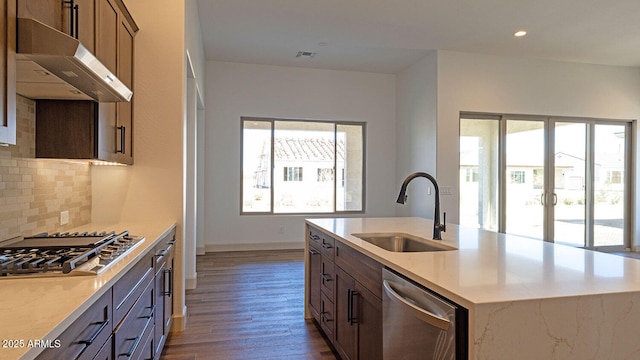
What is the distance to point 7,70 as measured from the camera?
4.42 feet

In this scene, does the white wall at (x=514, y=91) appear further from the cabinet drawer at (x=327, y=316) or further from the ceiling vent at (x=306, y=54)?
the cabinet drawer at (x=327, y=316)

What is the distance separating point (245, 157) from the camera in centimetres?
634

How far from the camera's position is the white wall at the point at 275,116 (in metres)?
6.09

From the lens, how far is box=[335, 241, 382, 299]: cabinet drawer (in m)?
1.77

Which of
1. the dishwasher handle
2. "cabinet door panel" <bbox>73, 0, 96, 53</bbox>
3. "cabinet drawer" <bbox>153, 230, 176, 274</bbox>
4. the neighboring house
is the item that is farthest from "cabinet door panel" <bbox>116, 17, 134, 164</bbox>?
the neighboring house

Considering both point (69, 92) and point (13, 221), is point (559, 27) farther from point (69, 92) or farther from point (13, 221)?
point (13, 221)

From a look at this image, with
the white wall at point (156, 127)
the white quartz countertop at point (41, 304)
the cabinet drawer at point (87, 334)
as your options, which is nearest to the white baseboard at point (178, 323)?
the white wall at point (156, 127)

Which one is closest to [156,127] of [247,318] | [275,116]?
[247,318]

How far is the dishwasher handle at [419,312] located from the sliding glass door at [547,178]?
15.0 feet

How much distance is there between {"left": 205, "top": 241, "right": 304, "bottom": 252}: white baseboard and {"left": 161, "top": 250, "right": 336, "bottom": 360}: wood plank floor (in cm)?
97

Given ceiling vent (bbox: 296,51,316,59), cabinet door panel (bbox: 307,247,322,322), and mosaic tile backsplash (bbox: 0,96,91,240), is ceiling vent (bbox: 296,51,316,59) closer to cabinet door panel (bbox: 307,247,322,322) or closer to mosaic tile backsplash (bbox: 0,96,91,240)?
cabinet door panel (bbox: 307,247,322,322)

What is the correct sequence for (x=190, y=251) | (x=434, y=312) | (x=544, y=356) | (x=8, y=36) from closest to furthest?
(x=544, y=356) < (x=434, y=312) < (x=8, y=36) < (x=190, y=251)

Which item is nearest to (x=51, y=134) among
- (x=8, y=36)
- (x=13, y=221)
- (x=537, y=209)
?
(x=13, y=221)

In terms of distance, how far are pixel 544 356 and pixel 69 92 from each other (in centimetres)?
241
